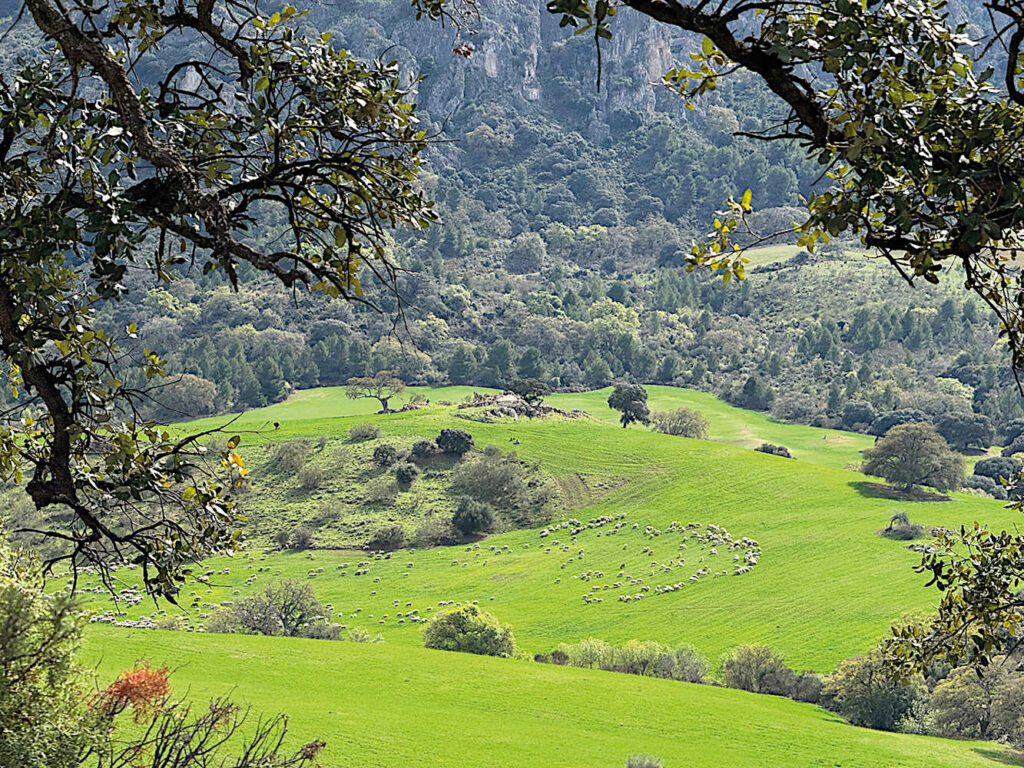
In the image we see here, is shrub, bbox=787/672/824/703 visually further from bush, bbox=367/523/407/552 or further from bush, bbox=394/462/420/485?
bush, bbox=394/462/420/485

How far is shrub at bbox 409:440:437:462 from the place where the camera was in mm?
80750

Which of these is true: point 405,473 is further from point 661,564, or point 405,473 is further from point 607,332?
point 607,332

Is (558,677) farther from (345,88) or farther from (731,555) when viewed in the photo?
(345,88)

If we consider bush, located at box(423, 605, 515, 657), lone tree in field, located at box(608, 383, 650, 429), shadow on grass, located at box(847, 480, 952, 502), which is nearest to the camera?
bush, located at box(423, 605, 515, 657)

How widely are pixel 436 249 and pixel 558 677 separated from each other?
141 meters

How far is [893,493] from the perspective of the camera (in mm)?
70625

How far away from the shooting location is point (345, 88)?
14.1 ft

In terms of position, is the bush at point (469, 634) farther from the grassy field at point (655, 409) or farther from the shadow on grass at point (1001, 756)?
the grassy field at point (655, 409)

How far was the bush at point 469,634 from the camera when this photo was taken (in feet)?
Answer: 152

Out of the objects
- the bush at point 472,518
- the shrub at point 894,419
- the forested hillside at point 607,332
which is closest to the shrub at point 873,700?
the bush at point 472,518

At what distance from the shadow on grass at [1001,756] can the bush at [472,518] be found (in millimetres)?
41218

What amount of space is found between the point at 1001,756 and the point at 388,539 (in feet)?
145

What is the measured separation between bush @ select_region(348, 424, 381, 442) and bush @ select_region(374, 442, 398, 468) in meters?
4.52

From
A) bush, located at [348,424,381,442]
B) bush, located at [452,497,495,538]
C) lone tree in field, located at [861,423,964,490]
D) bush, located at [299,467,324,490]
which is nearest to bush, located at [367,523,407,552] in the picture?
bush, located at [452,497,495,538]
